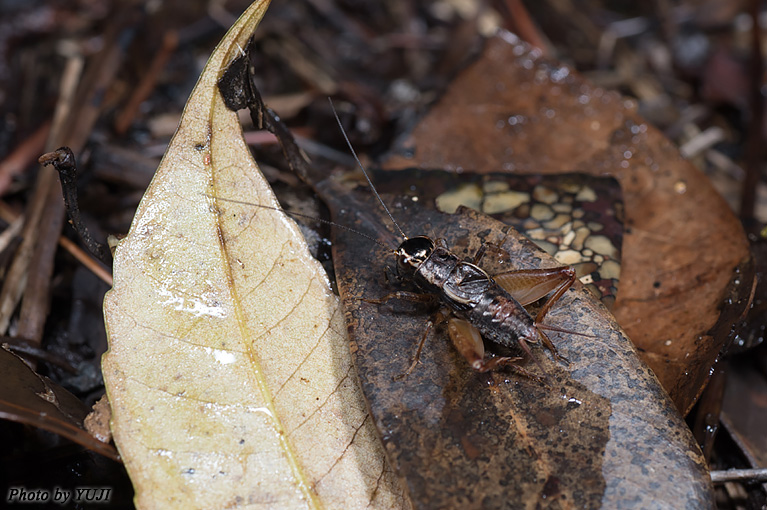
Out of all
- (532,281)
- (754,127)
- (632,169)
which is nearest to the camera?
(532,281)

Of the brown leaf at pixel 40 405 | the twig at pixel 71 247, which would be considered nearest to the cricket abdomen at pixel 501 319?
the brown leaf at pixel 40 405

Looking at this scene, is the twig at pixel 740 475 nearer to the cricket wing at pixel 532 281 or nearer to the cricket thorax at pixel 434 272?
the cricket wing at pixel 532 281

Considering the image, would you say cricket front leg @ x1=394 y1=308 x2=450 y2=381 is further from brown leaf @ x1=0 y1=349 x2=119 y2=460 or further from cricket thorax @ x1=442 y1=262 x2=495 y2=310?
brown leaf @ x1=0 y1=349 x2=119 y2=460

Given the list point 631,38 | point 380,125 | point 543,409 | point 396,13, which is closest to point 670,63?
point 631,38

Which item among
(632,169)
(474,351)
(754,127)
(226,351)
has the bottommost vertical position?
(754,127)

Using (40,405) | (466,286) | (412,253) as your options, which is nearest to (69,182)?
(40,405)

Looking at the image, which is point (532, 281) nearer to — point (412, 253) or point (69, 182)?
point (412, 253)
